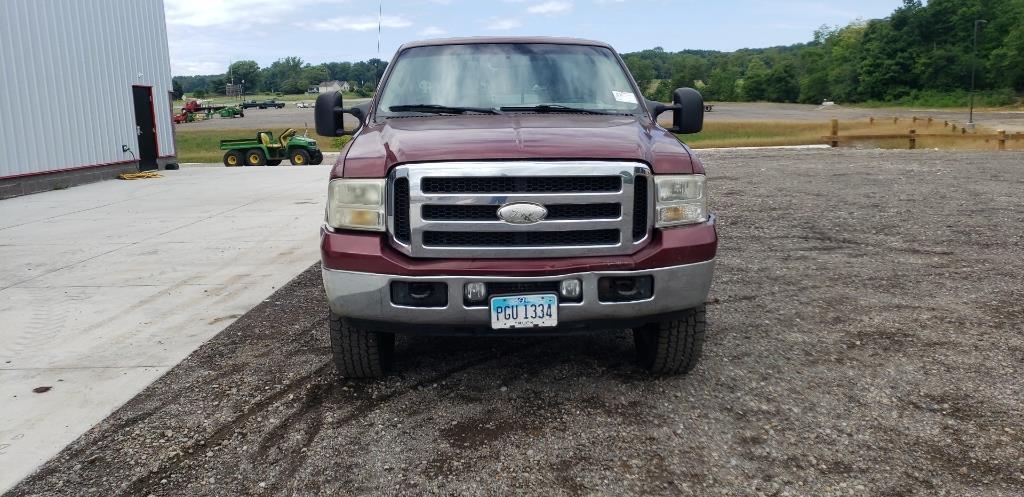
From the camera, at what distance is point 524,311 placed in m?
3.39

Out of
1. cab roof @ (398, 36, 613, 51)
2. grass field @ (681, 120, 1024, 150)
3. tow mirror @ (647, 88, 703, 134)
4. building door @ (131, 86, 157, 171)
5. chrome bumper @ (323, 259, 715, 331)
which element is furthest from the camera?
grass field @ (681, 120, 1024, 150)

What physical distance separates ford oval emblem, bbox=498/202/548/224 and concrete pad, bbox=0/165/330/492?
2.24m

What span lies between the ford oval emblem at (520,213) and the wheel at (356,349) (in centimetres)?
94

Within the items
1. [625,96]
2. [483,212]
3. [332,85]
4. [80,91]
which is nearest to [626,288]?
[483,212]

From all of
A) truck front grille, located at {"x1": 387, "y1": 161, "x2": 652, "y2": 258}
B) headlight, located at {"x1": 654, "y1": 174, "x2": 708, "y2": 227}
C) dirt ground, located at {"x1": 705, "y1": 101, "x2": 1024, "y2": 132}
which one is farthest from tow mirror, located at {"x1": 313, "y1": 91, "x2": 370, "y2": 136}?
dirt ground, located at {"x1": 705, "y1": 101, "x2": 1024, "y2": 132}

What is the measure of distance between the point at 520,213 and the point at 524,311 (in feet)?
1.43

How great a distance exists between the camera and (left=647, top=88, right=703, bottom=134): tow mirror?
4.82m

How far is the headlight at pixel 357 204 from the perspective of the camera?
348cm

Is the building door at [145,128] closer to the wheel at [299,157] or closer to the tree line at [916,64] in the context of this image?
the wheel at [299,157]

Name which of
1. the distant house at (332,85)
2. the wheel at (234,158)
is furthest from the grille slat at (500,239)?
the distant house at (332,85)

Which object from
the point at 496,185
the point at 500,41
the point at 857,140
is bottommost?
the point at 857,140

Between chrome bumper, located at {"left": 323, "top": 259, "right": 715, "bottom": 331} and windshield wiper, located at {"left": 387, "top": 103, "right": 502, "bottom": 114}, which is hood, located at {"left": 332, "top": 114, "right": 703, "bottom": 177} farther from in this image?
chrome bumper, located at {"left": 323, "top": 259, "right": 715, "bottom": 331}

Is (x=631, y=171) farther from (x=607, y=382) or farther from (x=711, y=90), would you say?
(x=711, y=90)

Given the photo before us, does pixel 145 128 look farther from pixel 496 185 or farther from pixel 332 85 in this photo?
pixel 332 85
